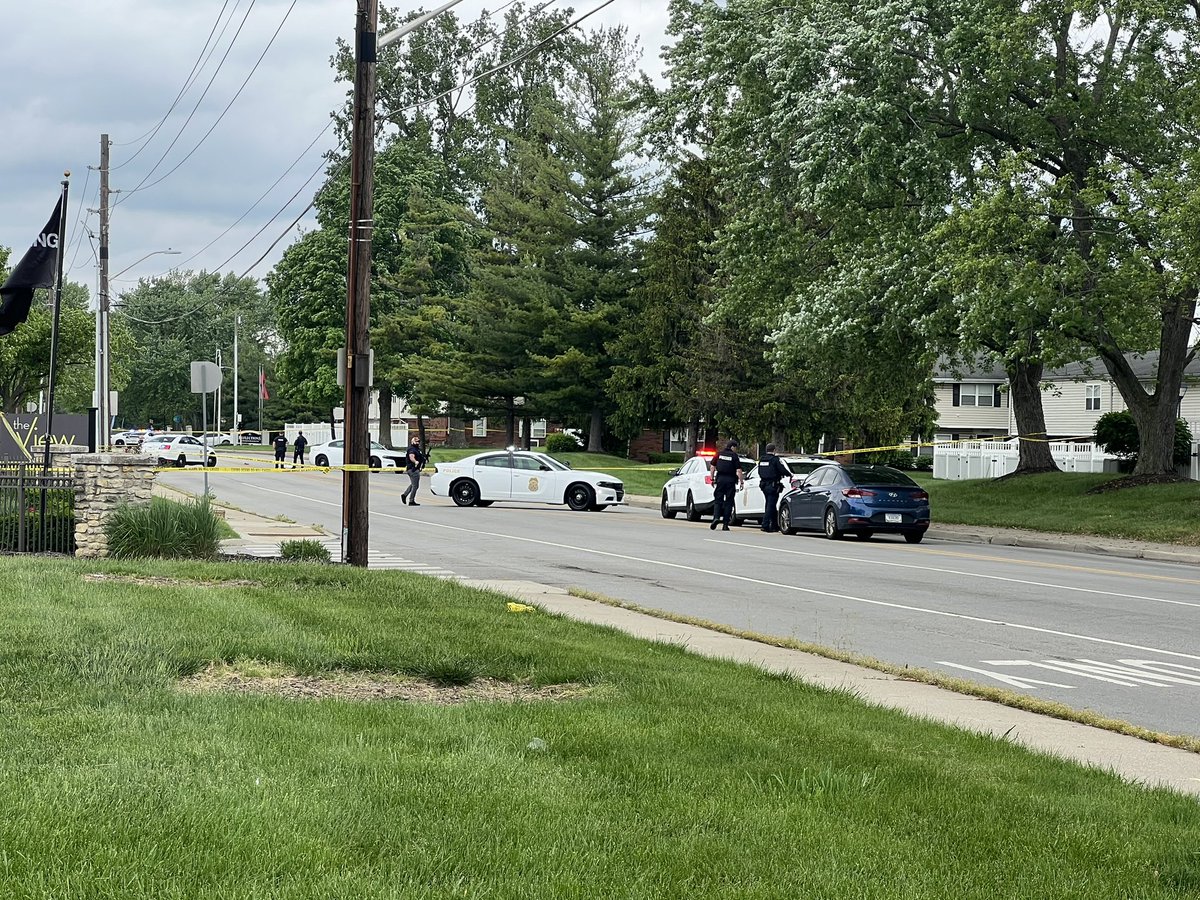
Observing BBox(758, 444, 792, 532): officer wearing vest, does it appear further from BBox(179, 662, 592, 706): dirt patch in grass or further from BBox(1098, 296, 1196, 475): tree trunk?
BBox(179, 662, 592, 706): dirt patch in grass

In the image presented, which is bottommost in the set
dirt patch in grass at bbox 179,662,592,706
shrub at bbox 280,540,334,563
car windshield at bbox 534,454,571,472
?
dirt patch in grass at bbox 179,662,592,706

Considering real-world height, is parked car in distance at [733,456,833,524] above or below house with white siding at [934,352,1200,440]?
below

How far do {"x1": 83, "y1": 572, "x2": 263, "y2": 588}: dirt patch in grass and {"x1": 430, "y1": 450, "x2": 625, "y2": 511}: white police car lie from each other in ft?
70.4

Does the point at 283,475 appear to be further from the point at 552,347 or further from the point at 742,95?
the point at 742,95

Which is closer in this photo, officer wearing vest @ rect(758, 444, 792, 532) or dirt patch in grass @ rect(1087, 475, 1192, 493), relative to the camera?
officer wearing vest @ rect(758, 444, 792, 532)

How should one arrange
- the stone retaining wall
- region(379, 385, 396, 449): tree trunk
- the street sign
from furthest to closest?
region(379, 385, 396, 449): tree trunk → the street sign → the stone retaining wall

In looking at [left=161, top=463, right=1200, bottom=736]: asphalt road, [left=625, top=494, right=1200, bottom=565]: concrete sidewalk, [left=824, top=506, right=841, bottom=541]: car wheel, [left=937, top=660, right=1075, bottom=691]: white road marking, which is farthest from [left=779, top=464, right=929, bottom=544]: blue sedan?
[left=937, top=660, right=1075, bottom=691]: white road marking

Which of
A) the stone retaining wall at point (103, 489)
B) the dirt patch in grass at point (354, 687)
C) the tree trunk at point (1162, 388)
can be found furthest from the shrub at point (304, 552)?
the tree trunk at point (1162, 388)

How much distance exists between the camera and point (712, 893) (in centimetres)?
455

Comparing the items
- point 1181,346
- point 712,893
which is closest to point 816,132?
point 1181,346

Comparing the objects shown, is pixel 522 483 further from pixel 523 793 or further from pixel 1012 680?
pixel 523 793

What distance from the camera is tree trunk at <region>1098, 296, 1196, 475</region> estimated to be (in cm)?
3050

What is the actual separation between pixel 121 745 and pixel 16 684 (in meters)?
1.74

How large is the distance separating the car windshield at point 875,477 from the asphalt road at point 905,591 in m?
1.15
